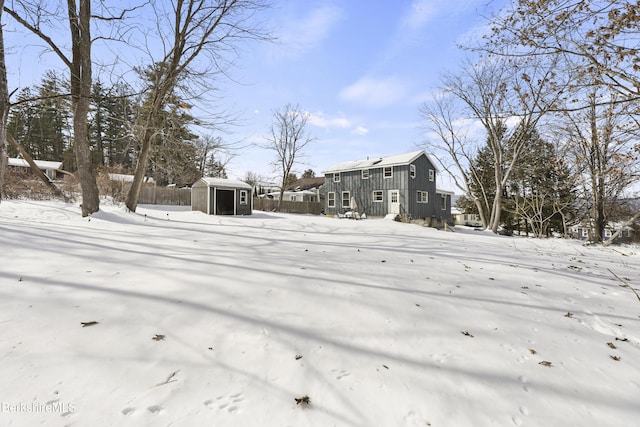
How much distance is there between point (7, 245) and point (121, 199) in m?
15.5

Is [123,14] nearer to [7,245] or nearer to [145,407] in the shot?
[7,245]

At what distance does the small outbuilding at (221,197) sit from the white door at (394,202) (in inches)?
425

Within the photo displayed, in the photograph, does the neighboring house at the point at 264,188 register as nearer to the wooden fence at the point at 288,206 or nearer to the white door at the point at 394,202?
the wooden fence at the point at 288,206

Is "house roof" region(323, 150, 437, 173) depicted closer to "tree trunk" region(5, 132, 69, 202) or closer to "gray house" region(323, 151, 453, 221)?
"gray house" region(323, 151, 453, 221)

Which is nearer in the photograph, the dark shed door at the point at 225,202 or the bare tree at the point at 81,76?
the bare tree at the point at 81,76

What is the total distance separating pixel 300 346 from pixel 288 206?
1104 inches

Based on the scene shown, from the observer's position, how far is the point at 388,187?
22344 millimetres

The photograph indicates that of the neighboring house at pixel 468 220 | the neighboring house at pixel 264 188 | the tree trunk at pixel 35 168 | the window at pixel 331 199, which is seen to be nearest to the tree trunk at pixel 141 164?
the tree trunk at pixel 35 168

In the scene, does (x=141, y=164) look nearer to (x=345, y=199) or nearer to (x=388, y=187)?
(x=345, y=199)

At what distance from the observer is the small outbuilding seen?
17.8 metres

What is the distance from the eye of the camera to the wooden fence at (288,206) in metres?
28.6

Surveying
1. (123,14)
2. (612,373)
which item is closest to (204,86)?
(123,14)

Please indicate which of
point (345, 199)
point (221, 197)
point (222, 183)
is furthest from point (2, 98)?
point (345, 199)

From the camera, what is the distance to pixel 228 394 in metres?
1.59
